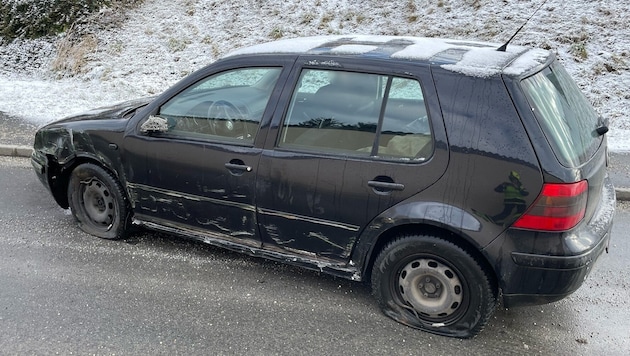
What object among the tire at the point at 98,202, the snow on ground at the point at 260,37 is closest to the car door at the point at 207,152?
the tire at the point at 98,202

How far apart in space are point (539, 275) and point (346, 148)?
52.2 inches

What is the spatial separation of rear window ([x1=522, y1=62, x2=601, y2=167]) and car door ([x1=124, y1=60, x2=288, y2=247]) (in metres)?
1.61

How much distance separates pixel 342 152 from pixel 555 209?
1.25 meters

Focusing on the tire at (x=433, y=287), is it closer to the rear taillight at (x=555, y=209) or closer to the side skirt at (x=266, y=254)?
the side skirt at (x=266, y=254)

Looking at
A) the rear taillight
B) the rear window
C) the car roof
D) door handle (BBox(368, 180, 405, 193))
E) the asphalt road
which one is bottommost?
the asphalt road

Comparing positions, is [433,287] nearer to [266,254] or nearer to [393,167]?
[393,167]

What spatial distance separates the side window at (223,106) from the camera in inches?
141

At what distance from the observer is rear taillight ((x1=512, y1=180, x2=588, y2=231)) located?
2809mm

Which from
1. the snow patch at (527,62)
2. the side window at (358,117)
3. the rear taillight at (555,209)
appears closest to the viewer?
the rear taillight at (555,209)

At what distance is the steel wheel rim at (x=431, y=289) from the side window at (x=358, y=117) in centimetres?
69

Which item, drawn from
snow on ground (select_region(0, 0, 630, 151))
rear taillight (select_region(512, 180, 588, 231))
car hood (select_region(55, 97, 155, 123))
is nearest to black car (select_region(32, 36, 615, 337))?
rear taillight (select_region(512, 180, 588, 231))

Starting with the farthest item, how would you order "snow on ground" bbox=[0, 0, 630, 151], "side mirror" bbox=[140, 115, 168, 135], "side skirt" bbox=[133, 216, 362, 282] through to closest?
"snow on ground" bbox=[0, 0, 630, 151] < "side mirror" bbox=[140, 115, 168, 135] < "side skirt" bbox=[133, 216, 362, 282]

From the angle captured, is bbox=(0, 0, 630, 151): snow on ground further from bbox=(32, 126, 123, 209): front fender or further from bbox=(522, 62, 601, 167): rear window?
bbox=(522, 62, 601, 167): rear window

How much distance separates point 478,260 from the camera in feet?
10.1
